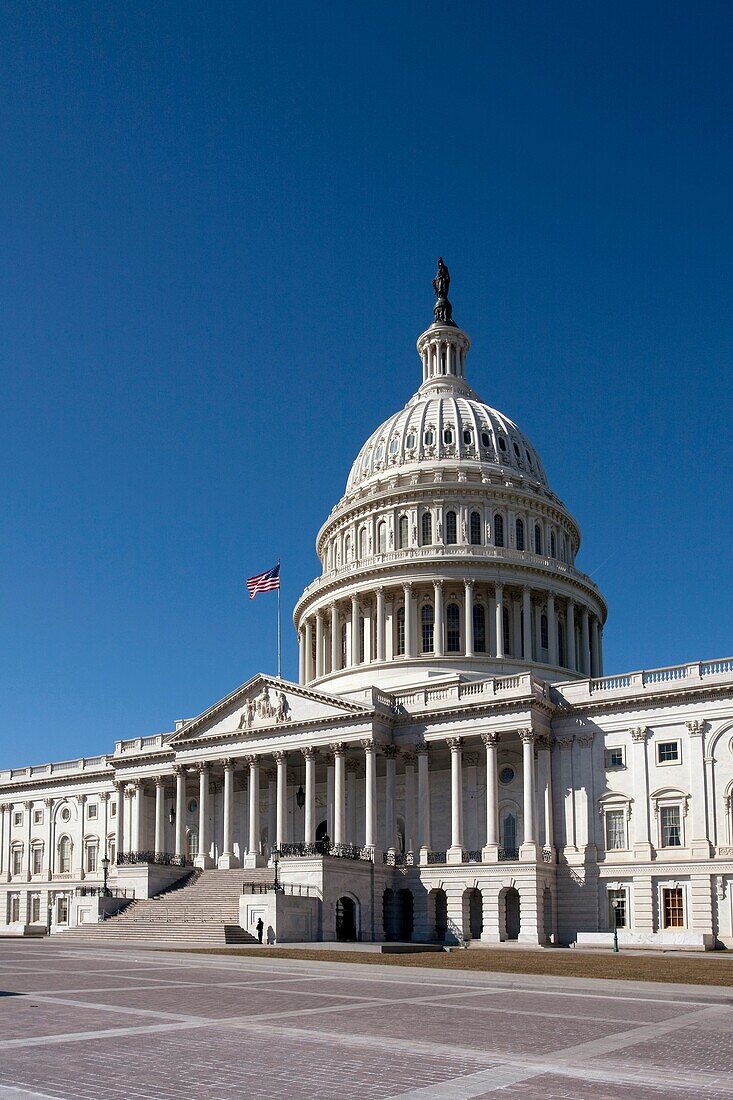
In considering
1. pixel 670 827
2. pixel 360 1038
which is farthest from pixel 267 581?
pixel 360 1038

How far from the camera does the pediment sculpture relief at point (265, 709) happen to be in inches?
3029

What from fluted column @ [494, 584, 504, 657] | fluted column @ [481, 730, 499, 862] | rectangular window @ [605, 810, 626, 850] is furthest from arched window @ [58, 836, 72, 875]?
rectangular window @ [605, 810, 626, 850]

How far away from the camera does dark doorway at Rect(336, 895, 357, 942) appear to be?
65812mm

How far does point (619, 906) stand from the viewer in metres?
65.4

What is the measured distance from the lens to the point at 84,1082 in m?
14.2

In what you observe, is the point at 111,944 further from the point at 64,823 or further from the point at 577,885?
the point at 64,823

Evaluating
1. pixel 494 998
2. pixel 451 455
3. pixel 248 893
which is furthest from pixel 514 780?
pixel 494 998

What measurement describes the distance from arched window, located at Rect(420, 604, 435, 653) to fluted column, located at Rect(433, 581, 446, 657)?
3.70 ft

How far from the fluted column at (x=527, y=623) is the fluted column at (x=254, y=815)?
24043 millimetres

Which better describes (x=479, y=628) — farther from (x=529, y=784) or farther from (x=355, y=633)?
(x=529, y=784)

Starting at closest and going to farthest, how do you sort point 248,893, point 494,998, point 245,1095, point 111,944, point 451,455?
point 245,1095 < point 494,998 < point 111,944 < point 248,893 < point 451,455

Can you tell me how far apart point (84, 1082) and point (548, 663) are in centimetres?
7993

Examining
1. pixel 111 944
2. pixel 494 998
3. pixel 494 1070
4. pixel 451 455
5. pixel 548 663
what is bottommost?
pixel 111 944

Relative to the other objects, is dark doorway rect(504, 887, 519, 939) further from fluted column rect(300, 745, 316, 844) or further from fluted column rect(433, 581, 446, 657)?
fluted column rect(433, 581, 446, 657)
